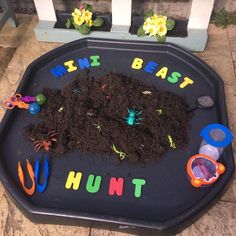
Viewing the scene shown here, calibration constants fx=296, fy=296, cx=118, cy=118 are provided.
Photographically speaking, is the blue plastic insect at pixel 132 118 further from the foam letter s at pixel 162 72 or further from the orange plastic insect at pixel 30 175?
the orange plastic insect at pixel 30 175

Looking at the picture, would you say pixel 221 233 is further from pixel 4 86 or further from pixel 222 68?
pixel 4 86

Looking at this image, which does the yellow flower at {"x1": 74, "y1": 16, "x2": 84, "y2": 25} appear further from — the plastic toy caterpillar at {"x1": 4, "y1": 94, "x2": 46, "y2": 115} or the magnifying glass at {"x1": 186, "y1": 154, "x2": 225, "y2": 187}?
the magnifying glass at {"x1": 186, "y1": 154, "x2": 225, "y2": 187}

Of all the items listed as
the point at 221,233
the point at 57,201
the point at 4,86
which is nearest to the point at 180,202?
the point at 221,233

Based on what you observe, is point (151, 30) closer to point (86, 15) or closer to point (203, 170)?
point (86, 15)

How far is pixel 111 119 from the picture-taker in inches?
49.3

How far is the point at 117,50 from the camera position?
1.58 metres

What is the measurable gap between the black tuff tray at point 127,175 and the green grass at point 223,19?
47cm

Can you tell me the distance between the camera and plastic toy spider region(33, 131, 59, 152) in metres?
1.19

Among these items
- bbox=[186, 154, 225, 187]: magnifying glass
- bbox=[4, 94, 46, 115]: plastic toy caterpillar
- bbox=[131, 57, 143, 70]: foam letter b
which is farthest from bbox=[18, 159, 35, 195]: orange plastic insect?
bbox=[131, 57, 143, 70]: foam letter b

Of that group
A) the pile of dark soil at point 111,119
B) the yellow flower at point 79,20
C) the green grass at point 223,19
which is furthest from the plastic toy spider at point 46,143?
the green grass at point 223,19

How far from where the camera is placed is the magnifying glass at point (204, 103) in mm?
1294

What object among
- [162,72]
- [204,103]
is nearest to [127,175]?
[204,103]

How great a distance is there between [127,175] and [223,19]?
1.20 m

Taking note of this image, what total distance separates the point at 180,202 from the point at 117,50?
2.88ft
